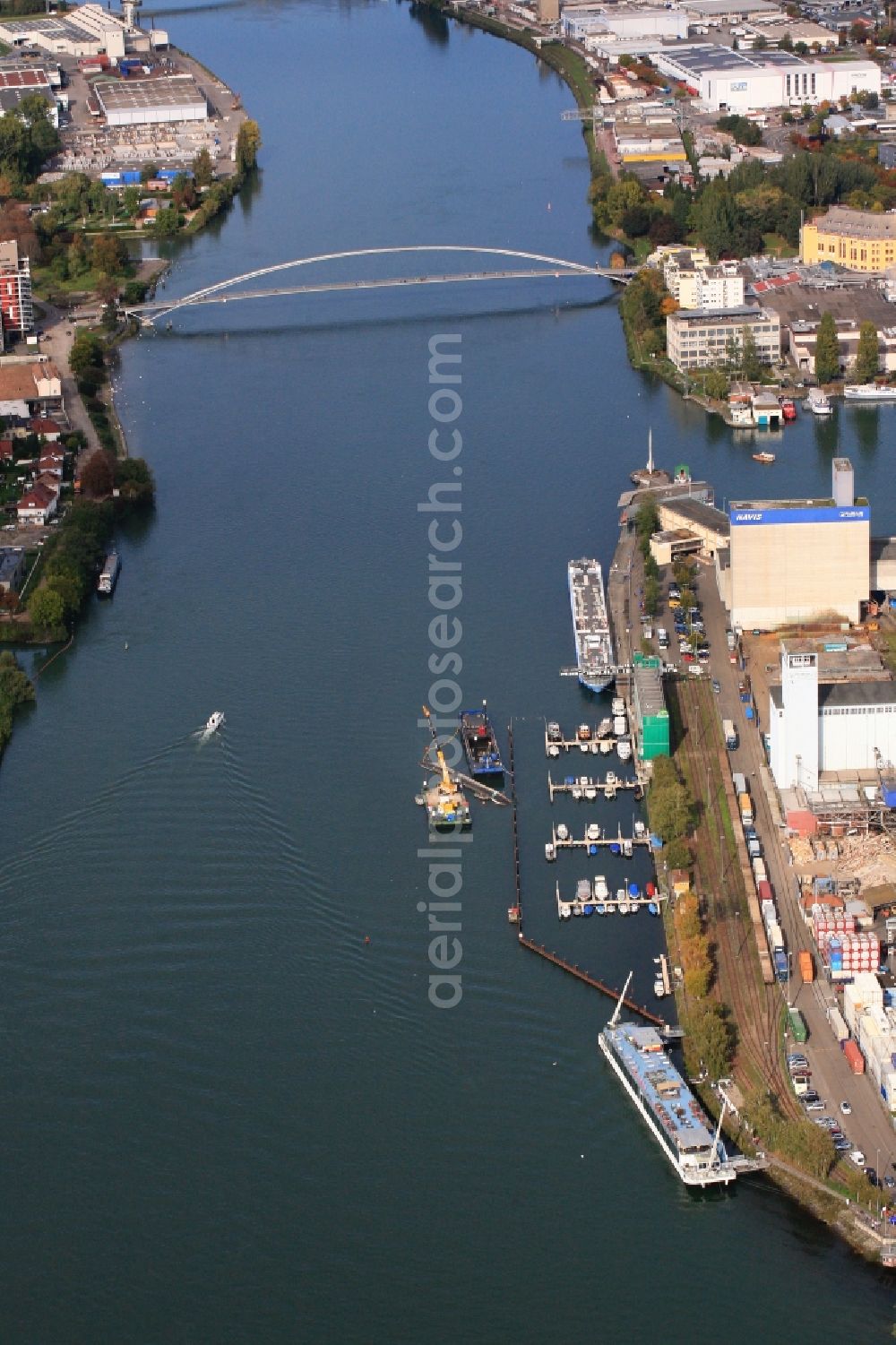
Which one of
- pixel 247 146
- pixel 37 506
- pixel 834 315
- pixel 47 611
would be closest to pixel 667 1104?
pixel 47 611

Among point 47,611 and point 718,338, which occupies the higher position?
point 718,338

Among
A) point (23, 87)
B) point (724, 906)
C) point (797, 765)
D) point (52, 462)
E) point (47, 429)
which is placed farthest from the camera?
point (23, 87)

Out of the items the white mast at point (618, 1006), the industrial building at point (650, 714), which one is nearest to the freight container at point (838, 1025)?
the white mast at point (618, 1006)

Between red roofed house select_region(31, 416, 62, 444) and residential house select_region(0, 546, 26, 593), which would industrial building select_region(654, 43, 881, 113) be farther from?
residential house select_region(0, 546, 26, 593)

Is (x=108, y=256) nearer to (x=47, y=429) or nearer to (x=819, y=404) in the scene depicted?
(x=47, y=429)

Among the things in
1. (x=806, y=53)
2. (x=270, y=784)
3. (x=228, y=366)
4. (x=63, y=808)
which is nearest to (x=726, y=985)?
(x=270, y=784)

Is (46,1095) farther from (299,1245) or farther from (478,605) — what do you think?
(478,605)
